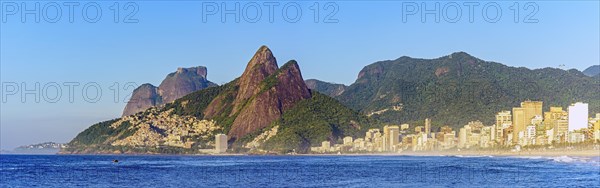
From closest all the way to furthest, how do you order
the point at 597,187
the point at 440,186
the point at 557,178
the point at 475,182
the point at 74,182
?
1. the point at 597,187
2. the point at 440,186
3. the point at 475,182
4. the point at 557,178
5. the point at 74,182

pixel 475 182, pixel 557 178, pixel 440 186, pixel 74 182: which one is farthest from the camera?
pixel 74 182

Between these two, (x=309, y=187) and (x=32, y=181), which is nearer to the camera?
(x=309, y=187)

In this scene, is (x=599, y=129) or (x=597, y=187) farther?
(x=599, y=129)

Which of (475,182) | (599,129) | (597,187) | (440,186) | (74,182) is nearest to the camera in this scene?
(597,187)

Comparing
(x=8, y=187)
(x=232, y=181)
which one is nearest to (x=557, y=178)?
(x=232, y=181)

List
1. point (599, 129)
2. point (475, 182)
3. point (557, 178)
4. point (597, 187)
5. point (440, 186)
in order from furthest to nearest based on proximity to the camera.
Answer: point (599, 129) < point (557, 178) < point (475, 182) < point (440, 186) < point (597, 187)

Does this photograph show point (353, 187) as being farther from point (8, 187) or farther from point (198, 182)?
point (8, 187)

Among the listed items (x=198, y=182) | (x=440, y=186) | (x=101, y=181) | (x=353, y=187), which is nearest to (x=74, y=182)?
(x=101, y=181)

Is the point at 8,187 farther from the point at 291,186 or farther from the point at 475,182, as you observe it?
the point at 475,182
